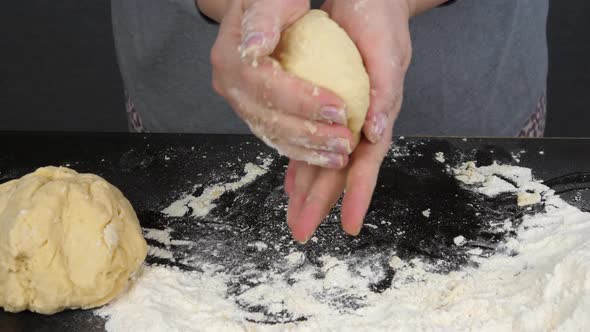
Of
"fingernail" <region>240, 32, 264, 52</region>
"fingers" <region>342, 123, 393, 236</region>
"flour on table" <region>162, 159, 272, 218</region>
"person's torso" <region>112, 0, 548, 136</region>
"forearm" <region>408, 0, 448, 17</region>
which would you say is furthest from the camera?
"person's torso" <region>112, 0, 548, 136</region>

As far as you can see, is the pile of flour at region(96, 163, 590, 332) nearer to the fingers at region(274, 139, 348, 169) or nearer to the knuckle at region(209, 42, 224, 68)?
the fingers at region(274, 139, 348, 169)

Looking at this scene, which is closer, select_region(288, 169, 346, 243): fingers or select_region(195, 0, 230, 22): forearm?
select_region(288, 169, 346, 243): fingers

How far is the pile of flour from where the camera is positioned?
1122mm

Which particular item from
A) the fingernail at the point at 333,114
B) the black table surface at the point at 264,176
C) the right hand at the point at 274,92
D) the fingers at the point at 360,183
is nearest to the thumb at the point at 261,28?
the right hand at the point at 274,92

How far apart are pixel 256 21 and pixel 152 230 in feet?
1.92

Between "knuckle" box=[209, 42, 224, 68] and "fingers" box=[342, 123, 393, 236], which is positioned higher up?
"knuckle" box=[209, 42, 224, 68]

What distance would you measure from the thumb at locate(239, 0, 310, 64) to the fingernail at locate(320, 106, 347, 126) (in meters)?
0.11

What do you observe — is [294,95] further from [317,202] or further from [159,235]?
[159,235]

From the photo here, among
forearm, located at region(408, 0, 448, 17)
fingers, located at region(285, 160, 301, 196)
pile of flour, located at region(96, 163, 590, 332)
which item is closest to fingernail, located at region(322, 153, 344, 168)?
fingers, located at region(285, 160, 301, 196)

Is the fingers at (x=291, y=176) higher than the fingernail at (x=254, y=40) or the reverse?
the reverse

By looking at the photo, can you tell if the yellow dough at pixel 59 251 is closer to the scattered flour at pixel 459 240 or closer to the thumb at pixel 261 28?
the thumb at pixel 261 28

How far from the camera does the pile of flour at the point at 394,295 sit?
1.12 metres

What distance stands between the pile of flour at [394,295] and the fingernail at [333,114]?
39 cm

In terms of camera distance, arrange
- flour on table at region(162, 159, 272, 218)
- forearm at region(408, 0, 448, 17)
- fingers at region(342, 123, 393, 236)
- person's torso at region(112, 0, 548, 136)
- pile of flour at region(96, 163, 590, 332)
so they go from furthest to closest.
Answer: person's torso at region(112, 0, 548, 136) → flour on table at region(162, 159, 272, 218) → forearm at region(408, 0, 448, 17) → pile of flour at region(96, 163, 590, 332) → fingers at region(342, 123, 393, 236)
